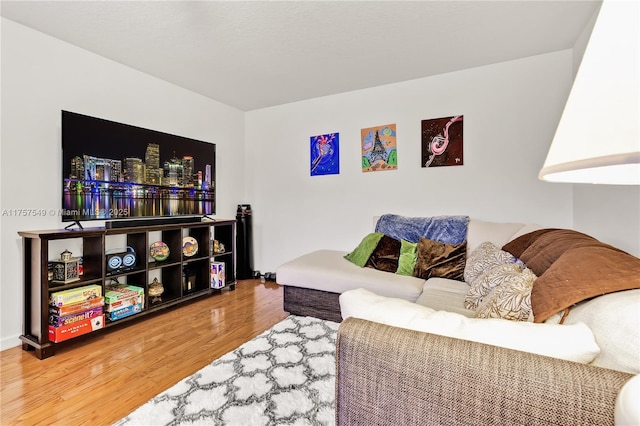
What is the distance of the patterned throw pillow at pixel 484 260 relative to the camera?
2031 millimetres

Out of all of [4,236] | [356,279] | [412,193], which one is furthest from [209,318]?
[412,193]

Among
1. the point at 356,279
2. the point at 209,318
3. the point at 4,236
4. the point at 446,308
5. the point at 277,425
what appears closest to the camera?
the point at 277,425

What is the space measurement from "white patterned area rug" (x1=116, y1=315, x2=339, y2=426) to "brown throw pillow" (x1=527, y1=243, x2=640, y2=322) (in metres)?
1.11

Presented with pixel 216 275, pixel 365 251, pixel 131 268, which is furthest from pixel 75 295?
pixel 365 251

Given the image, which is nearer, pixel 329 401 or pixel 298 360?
pixel 329 401

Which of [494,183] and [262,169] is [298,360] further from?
[262,169]

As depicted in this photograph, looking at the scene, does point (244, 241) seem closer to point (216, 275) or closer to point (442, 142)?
point (216, 275)

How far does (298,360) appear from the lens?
6.57 feet

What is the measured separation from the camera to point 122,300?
254 centimetres

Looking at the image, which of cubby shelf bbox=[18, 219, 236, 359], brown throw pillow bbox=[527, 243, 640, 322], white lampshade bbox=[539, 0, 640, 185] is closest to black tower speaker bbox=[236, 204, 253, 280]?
cubby shelf bbox=[18, 219, 236, 359]

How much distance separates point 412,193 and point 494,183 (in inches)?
32.1

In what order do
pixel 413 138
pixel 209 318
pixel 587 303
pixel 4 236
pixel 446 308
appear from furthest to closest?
pixel 413 138, pixel 209 318, pixel 4 236, pixel 446 308, pixel 587 303

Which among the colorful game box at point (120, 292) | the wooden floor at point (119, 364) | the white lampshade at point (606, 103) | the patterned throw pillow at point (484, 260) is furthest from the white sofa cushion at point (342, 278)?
the white lampshade at point (606, 103)

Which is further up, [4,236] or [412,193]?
[412,193]
